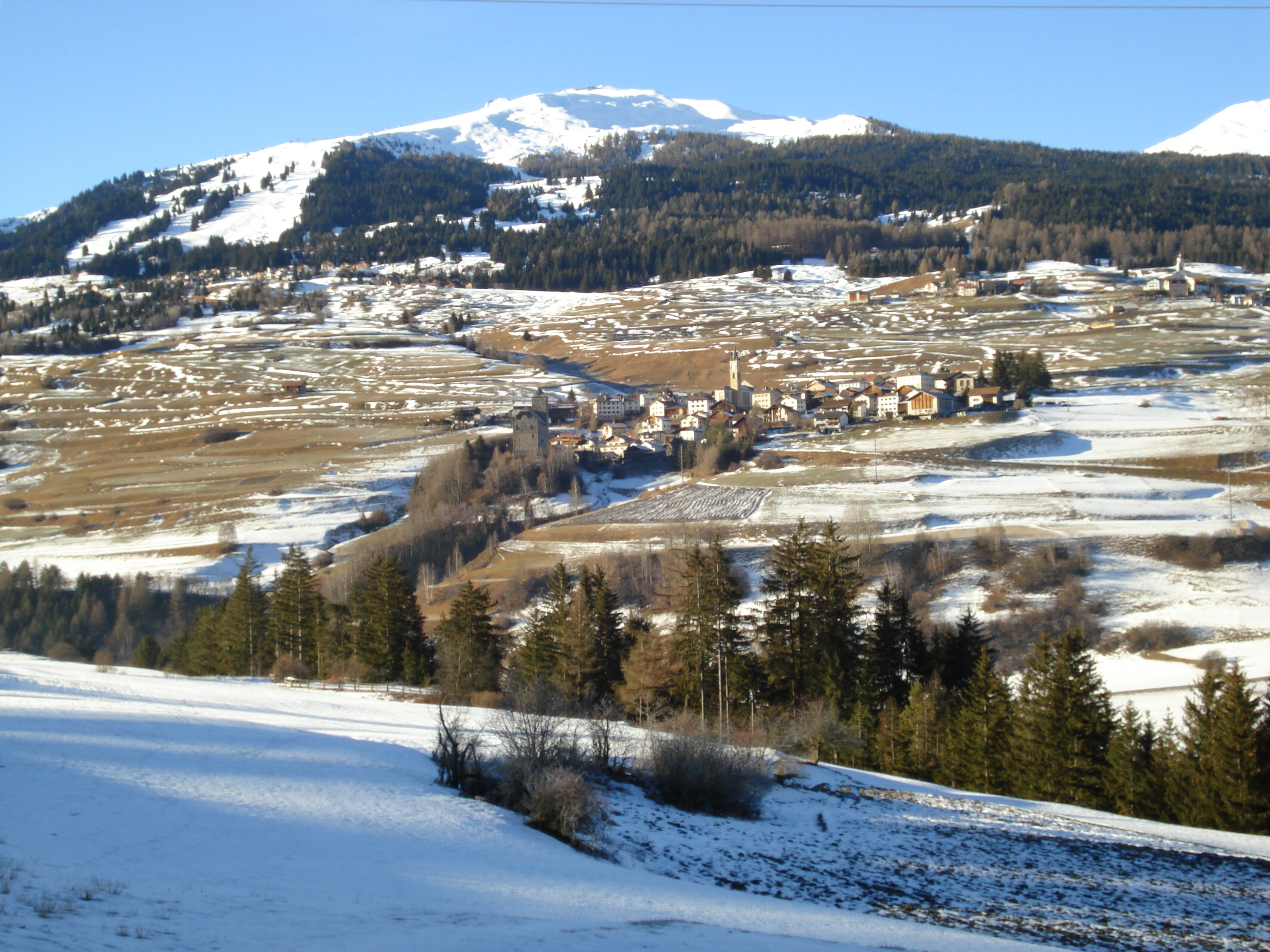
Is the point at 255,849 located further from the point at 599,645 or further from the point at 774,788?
the point at 599,645

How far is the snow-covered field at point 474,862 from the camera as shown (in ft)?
29.0

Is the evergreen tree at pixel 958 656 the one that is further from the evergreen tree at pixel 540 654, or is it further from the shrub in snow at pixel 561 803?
the shrub in snow at pixel 561 803

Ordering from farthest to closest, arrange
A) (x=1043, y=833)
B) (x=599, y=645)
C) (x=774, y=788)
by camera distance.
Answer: (x=599, y=645)
(x=774, y=788)
(x=1043, y=833)

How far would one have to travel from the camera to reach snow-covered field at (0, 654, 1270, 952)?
8.84 meters

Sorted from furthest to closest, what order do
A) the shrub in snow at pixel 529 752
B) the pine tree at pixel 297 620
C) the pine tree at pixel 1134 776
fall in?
the pine tree at pixel 297 620
the pine tree at pixel 1134 776
the shrub in snow at pixel 529 752

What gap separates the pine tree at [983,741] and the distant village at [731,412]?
63868 millimetres

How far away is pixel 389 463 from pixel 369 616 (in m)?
52.0

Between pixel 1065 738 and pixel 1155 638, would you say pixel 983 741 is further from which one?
pixel 1155 638

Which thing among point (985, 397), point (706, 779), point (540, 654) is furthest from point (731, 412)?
point (706, 779)

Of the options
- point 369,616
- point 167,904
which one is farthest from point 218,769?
point 369,616

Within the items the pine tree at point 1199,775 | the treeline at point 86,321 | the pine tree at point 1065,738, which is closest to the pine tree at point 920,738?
the pine tree at point 1065,738

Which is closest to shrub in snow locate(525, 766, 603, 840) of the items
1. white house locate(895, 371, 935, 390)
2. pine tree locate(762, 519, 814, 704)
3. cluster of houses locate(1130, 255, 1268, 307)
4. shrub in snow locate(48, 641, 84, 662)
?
pine tree locate(762, 519, 814, 704)

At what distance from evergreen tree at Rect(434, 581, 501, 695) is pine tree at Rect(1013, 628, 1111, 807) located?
1888 centimetres

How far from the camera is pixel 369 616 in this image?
39375 millimetres
